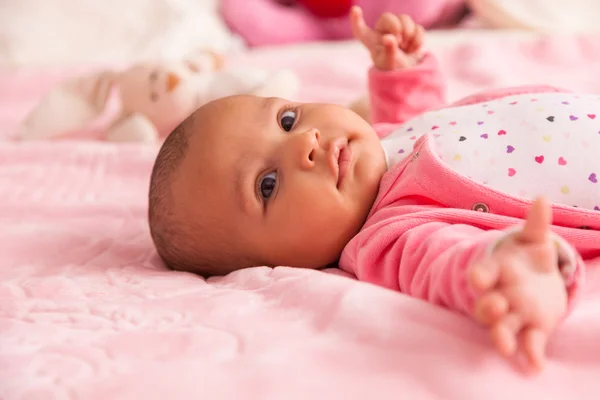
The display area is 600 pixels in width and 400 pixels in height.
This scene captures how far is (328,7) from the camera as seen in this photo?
259cm

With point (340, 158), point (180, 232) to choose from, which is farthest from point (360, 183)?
point (180, 232)

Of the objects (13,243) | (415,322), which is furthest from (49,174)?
(415,322)

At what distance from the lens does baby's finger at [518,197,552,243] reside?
1.93ft

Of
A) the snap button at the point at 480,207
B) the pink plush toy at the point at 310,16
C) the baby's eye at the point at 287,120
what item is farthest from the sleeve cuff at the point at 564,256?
the pink plush toy at the point at 310,16

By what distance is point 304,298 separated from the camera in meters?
0.77

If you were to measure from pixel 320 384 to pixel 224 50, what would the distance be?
199cm

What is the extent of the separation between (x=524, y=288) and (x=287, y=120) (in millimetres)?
573

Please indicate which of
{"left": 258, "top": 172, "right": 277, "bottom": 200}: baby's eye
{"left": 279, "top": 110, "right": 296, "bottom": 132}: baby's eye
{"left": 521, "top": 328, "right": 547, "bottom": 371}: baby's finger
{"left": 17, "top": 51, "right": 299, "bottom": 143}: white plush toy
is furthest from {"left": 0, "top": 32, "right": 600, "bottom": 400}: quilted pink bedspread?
{"left": 17, "top": 51, "right": 299, "bottom": 143}: white plush toy

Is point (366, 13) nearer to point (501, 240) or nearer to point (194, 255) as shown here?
point (194, 255)

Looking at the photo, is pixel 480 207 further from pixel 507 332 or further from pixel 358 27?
pixel 358 27

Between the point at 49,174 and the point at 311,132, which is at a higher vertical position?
the point at 311,132

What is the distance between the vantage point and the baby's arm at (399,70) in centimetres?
141

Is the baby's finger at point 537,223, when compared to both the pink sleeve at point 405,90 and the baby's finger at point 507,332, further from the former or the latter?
the pink sleeve at point 405,90

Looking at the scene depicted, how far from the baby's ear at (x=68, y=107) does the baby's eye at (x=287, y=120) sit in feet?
2.66
